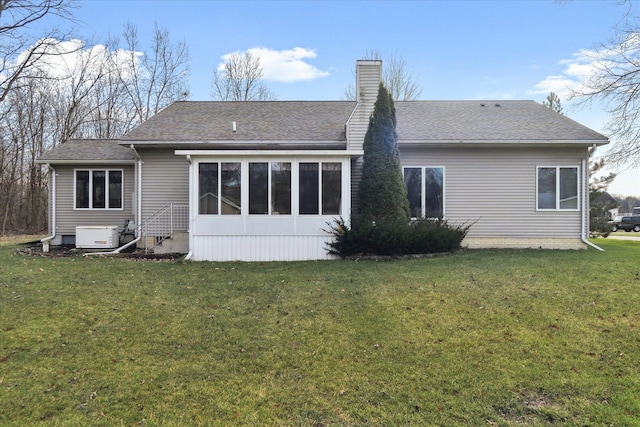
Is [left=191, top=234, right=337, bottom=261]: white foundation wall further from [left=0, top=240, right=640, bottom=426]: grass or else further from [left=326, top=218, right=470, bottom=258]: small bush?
[left=0, top=240, right=640, bottom=426]: grass

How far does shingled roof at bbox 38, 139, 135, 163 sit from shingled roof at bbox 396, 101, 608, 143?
9.26 m

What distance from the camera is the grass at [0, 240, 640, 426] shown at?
2.92 meters

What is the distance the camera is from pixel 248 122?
12.5m

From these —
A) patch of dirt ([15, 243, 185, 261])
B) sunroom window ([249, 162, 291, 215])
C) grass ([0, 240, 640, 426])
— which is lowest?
grass ([0, 240, 640, 426])

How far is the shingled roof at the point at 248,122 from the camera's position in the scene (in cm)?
1120

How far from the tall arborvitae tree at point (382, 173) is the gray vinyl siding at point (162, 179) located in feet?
18.8

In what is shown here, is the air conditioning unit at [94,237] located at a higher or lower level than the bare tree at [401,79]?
lower

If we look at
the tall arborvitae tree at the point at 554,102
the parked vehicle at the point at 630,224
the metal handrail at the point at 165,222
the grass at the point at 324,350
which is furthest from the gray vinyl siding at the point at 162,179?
the parked vehicle at the point at 630,224

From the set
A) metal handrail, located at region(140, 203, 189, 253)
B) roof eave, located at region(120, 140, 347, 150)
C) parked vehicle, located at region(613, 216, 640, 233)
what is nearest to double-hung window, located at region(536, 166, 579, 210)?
roof eave, located at region(120, 140, 347, 150)

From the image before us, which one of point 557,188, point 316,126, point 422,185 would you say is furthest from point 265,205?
point 557,188

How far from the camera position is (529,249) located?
10.5m

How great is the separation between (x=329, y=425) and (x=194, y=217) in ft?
24.8

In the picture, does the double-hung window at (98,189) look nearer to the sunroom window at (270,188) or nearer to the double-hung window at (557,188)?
the sunroom window at (270,188)

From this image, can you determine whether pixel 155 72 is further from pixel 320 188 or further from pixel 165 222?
pixel 320 188
